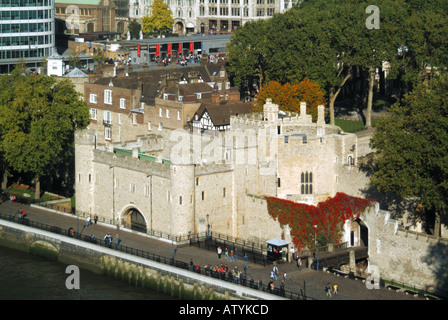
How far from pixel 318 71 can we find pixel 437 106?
45.0 m

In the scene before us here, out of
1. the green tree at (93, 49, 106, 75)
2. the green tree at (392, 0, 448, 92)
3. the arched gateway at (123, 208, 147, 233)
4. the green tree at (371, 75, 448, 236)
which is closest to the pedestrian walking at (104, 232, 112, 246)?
the arched gateway at (123, 208, 147, 233)

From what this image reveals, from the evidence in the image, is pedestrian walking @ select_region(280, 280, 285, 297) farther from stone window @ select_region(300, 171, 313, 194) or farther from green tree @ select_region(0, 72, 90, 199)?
green tree @ select_region(0, 72, 90, 199)

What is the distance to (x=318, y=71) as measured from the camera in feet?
452

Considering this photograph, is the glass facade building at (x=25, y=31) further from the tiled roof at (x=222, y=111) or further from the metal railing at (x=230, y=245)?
the metal railing at (x=230, y=245)

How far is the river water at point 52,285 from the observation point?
3656 inches

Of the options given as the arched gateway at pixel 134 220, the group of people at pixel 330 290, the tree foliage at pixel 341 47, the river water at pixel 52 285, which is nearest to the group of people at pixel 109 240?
the river water at pixel 52 285

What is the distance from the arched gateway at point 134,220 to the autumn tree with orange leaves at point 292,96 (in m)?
26.7

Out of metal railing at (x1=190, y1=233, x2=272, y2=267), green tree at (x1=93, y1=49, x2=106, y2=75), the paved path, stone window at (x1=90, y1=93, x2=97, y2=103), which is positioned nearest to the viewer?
the paved path

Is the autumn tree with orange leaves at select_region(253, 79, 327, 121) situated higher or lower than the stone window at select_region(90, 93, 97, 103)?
higher

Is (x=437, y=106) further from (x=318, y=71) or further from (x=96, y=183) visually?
(x=318, y=71)

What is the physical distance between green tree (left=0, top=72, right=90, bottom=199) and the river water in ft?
53.5

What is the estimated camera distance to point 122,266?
97750mm

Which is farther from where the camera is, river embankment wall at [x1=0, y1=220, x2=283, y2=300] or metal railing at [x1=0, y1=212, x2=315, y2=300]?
river embankment wall at [x1=0, y1=220, x2=283, y2=300]

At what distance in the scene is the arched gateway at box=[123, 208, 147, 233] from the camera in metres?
106
